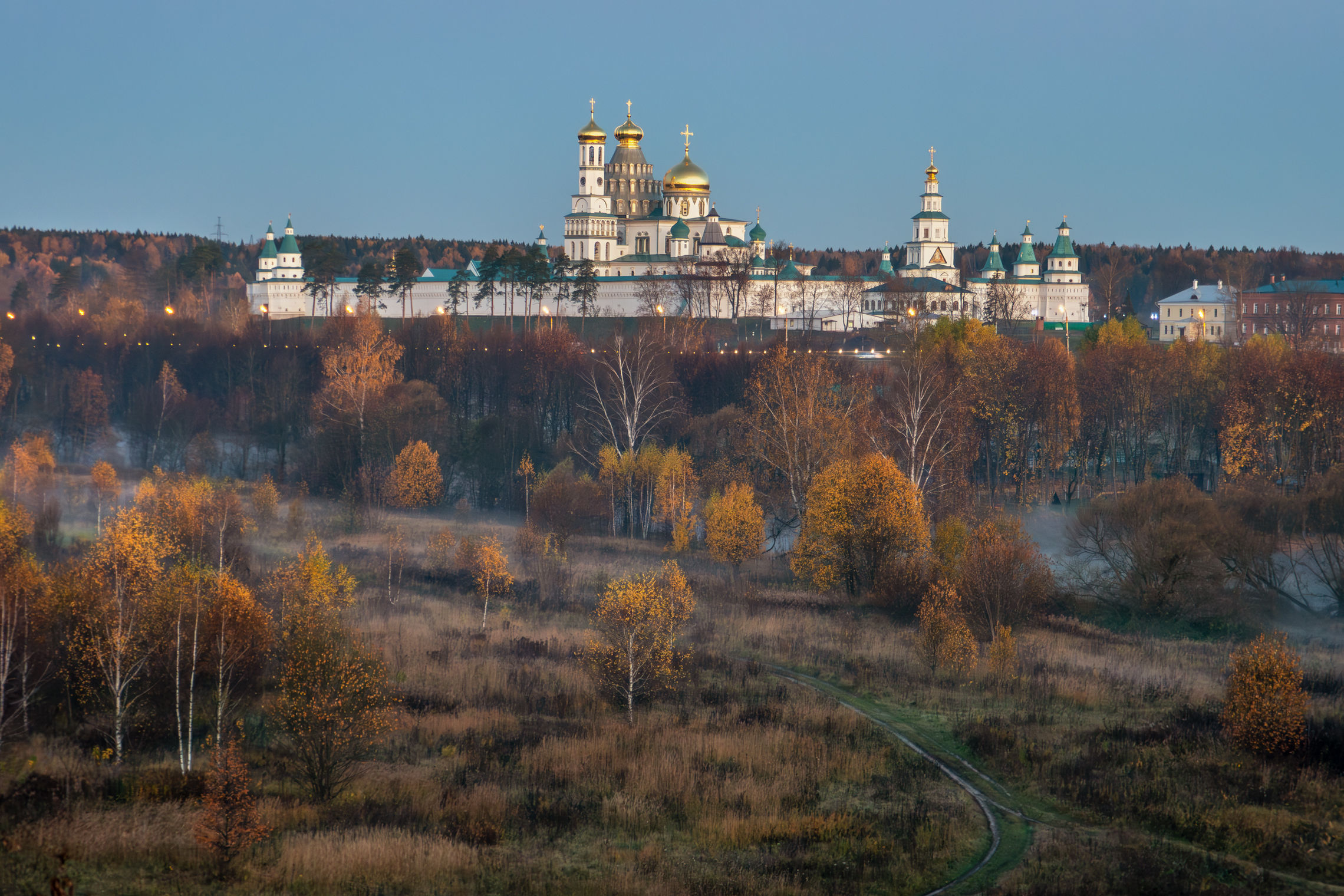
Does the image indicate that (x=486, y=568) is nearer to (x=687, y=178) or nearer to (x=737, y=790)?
(x=737, y=790)

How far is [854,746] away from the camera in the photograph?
2027 cm

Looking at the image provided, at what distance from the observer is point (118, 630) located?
17.8 metres

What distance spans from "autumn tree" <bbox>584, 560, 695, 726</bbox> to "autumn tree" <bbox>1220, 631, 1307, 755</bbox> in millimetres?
8282

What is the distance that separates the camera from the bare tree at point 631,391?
161 feet

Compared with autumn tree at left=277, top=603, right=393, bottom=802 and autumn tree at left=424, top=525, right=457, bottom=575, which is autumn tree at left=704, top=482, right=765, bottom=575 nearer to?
autumn tree at left=424, top=525, right=457, bottom=575

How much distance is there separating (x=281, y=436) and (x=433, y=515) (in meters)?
10.5

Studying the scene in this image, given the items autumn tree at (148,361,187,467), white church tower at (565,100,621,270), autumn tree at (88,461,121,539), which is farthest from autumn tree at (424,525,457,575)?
white church tower at (565,100,621,270)

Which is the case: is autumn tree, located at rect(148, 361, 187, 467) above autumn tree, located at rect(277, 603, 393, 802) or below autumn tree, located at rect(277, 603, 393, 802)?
above

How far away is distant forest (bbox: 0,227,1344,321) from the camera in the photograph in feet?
324

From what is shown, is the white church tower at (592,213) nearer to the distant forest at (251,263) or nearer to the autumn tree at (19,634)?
the distant forest at (251,263)

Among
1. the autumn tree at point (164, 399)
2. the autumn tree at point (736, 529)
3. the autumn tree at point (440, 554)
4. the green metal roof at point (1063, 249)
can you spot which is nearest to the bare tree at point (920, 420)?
the autumn tree at point (736, 529)

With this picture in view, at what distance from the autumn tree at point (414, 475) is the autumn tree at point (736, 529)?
41.2 feet

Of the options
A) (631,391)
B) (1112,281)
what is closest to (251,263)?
(1112,281)

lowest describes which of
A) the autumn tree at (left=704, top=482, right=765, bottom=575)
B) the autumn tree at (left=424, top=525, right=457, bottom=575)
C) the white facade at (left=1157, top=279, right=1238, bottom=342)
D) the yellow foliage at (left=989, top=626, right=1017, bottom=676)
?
the yellow foliage at (left=989, top=626, right=1017, bottom=676)
